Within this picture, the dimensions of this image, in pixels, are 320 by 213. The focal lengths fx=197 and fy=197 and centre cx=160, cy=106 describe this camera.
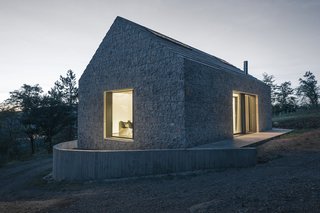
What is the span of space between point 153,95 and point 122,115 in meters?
4.87

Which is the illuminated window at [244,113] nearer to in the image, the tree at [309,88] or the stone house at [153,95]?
the stone house at [153,95]

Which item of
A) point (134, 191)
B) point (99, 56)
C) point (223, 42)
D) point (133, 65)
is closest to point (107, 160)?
point (134, 191)

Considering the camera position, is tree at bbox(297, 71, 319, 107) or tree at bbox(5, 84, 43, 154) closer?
tree at bbox(5, 84, 43, 154)

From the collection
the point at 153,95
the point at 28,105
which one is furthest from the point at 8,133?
the point at 153,95

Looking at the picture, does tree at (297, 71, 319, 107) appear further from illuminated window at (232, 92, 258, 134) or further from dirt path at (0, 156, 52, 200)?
dirt path at (0, 156, 52, 200)

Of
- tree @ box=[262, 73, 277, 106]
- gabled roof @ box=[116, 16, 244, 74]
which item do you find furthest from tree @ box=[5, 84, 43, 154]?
tree @ box=[262, 73, 277, 106]

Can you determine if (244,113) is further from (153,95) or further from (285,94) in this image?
(285,94)

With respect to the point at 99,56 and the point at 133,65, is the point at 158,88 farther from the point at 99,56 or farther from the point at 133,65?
the point at 99,56

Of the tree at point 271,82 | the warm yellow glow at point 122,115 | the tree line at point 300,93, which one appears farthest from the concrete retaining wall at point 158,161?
the tree at point 271,82

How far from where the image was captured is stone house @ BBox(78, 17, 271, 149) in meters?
8.41

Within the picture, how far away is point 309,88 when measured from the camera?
1449 inches

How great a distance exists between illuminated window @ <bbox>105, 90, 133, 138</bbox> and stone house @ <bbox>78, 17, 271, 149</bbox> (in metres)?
0.06

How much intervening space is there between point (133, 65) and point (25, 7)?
5523mm

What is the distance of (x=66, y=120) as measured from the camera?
947 inches
